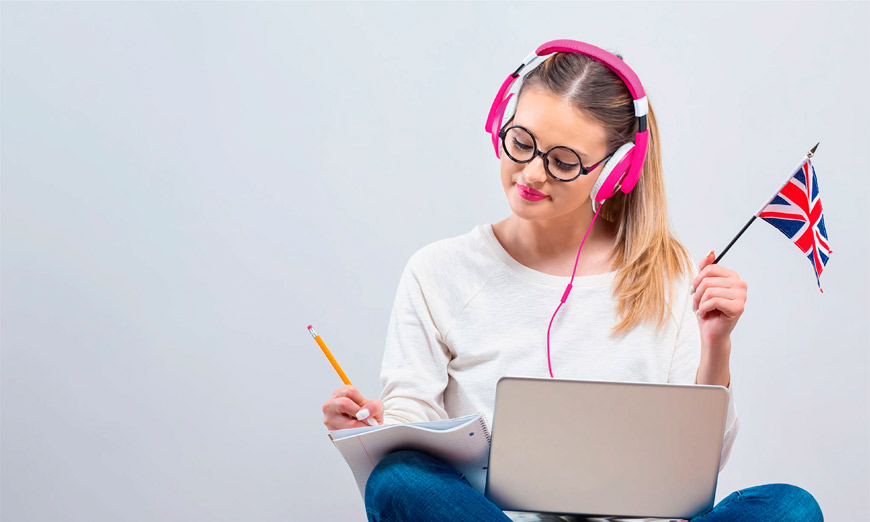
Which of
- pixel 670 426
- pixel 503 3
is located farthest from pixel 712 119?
pixel 670 426

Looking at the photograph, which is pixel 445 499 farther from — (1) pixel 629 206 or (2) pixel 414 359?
(1) pixel 629 206

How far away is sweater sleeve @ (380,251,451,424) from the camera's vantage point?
4.65 feet

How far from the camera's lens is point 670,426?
109 cm

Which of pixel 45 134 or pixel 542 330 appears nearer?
pixel 542 330

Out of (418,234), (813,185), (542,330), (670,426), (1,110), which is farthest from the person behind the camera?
(418,234)

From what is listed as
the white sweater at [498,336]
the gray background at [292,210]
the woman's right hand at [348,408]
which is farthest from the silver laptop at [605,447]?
the gray background at [292,210]

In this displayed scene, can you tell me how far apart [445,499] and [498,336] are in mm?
467

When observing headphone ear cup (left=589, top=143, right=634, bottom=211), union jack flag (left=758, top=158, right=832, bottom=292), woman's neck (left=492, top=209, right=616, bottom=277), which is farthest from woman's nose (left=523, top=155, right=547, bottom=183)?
union jack flag (left=758, top=158, right=832, bottom=292)

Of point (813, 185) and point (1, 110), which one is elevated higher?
point (1, 110)

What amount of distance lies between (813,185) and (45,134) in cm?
165

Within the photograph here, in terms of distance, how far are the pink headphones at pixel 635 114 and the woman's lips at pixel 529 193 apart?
11 centimetres

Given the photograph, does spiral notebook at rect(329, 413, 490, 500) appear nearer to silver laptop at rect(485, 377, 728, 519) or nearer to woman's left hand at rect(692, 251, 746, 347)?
silver laptop at rect(485, 377, 728, 519)

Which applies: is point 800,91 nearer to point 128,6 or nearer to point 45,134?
point 128,6

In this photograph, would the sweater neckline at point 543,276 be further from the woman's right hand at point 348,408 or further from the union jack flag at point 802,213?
the woman's right hand at point 348,408
